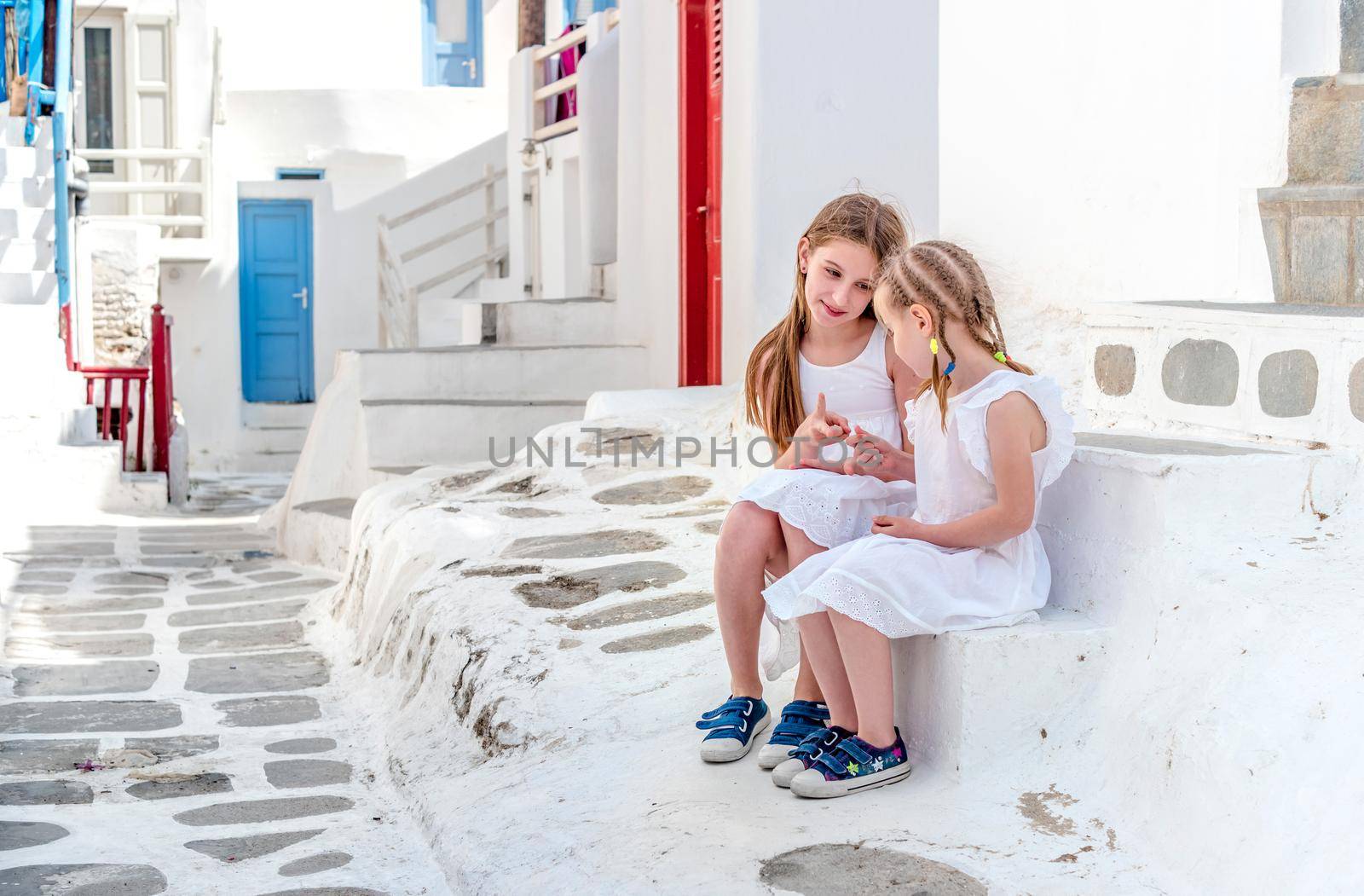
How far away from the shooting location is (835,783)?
8.18ft

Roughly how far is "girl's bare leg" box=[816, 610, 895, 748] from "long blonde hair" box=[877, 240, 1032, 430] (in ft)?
1.37

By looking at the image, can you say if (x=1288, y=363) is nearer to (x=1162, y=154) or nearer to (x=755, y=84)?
(x=1162, y=154)

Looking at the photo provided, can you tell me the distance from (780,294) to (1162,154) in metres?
2.45

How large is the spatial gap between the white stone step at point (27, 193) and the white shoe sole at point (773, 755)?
30.3 ft

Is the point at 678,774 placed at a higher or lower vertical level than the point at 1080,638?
lower

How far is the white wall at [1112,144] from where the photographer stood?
10.4ft

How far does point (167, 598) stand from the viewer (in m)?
6.06

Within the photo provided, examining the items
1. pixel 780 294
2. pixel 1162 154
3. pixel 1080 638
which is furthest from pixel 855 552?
pixel 780 294

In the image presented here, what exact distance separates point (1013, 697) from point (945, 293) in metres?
0.74

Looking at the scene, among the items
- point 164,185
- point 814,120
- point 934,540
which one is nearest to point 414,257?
point 164,185

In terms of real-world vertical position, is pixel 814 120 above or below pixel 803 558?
above

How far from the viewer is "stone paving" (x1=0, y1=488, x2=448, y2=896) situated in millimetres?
2879

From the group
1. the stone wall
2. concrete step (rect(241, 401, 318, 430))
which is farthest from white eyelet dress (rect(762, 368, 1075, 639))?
concrete step (rect(241, 401, 318, 430))

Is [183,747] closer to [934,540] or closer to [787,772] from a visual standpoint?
[787,772]
